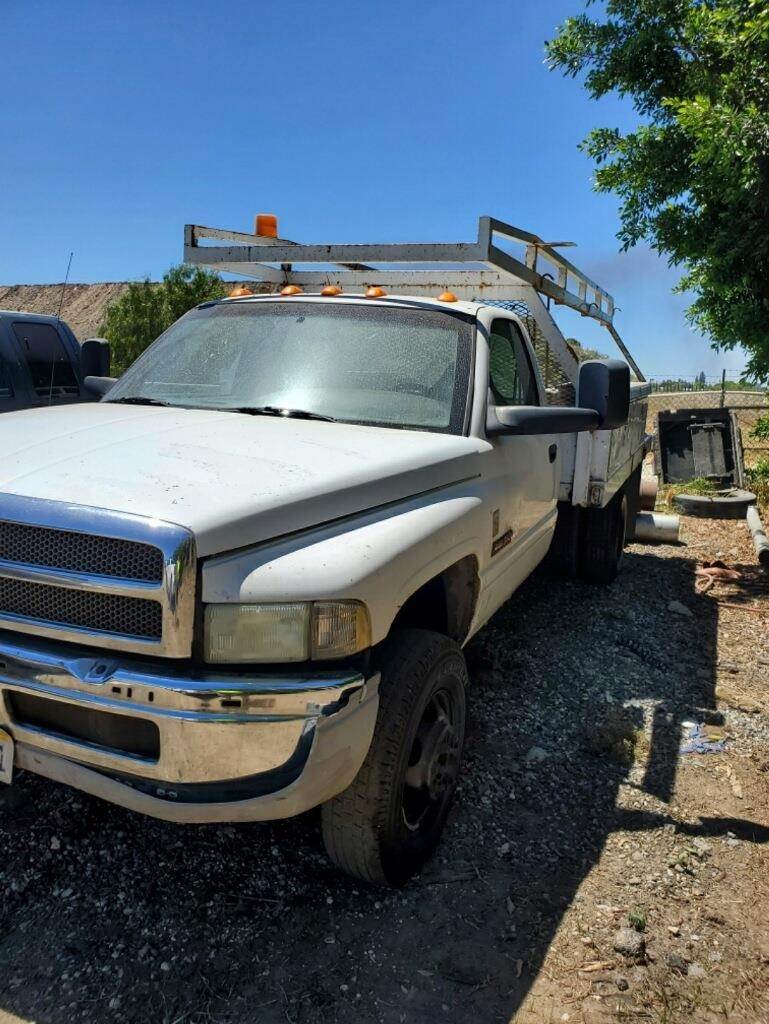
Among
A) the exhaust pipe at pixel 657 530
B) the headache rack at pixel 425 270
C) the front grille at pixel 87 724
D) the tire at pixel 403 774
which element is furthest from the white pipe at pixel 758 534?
the front grille at pixel 87 724

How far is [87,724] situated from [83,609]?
0.32 meters

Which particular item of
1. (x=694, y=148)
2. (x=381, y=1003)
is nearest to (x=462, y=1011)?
(x=381, y=1003)

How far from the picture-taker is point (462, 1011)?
7.23 ft

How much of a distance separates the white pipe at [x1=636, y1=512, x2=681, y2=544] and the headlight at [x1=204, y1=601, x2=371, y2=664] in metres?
6.66

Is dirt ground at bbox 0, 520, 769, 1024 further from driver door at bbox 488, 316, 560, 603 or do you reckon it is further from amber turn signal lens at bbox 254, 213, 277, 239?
amber turn signal lens at bbox 254, 213, 277, 239

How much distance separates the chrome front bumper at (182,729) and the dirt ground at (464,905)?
1.87 feet

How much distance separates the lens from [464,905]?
263cm

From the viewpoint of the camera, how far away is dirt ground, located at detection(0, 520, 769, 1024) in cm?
223

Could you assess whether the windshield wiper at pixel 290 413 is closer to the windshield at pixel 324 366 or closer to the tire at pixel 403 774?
the windshield at pixel 324 366

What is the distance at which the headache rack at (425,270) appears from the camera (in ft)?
13.7

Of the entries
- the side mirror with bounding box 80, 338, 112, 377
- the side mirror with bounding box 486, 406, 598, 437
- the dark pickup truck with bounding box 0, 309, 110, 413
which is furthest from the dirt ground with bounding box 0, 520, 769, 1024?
the dark pickup truck with bounding box 0, 309, 110, 413


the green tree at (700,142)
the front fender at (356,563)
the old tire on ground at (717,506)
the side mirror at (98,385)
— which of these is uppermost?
the green tree at (700,142)

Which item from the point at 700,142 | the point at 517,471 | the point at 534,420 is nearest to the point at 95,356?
the point at 517,471

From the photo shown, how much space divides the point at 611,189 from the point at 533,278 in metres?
3.84
